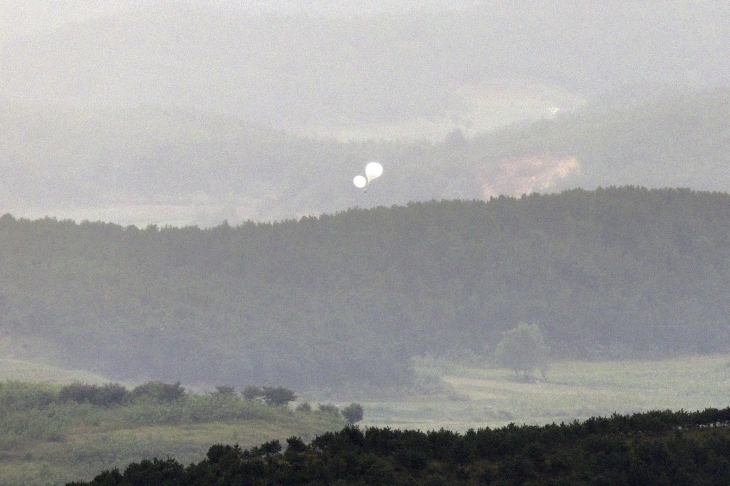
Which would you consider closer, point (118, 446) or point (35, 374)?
point (118, 446)

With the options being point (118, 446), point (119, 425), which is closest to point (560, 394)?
point (119, 425)

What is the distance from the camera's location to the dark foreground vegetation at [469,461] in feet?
50.1

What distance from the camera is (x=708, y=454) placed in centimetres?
1592

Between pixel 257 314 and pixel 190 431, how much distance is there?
68021 millimetres

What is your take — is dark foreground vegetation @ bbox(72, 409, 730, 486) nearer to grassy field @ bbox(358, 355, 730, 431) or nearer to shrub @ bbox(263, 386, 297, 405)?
shrub @ bbox(263, 386, 297, 405)

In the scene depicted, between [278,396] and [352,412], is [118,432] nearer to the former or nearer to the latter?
[278,396]

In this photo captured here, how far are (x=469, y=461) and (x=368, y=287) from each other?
332 feet

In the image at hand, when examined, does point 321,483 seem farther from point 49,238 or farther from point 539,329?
point 49,238

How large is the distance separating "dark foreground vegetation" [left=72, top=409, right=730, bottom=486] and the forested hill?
8596 centimetres

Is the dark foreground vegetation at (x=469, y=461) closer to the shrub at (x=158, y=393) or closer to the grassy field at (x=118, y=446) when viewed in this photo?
the grassy field at (x=118, y=446)

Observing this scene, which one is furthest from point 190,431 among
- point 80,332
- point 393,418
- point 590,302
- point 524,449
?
point 590,302

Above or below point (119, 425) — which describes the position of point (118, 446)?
below

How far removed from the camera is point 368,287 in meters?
118

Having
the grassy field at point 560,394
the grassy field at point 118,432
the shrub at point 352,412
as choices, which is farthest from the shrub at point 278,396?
the grassy field at point 560,394
